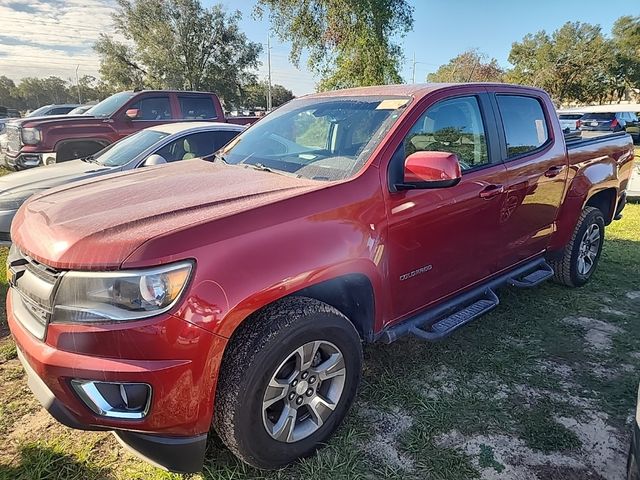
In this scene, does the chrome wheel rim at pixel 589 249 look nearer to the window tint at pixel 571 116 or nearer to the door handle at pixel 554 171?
the door handle at pixel 554 171

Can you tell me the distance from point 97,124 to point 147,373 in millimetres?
8008

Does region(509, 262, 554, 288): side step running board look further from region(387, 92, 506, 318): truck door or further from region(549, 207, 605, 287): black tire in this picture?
region(387, 92, 506, 318): truck door

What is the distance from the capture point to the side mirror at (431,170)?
2.45m

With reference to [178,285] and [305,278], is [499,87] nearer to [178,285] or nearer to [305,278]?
[305,278]

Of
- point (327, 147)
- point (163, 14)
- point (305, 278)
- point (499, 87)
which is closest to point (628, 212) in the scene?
point (499, 87)

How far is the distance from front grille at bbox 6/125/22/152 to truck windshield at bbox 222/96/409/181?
716 centimetres

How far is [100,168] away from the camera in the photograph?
19.0ft

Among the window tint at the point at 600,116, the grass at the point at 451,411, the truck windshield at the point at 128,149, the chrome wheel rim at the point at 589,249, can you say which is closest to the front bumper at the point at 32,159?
the truck windshield at the point at 128,149

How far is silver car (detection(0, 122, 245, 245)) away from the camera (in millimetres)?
5113

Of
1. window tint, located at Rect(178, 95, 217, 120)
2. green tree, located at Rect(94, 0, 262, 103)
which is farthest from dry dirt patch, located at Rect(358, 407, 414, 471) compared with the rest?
green tree, located at Rect(94, 0, 262, 103)

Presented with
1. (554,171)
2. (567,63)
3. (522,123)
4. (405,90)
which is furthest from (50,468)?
(567,63)

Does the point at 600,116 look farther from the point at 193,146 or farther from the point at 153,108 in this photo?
the point at 193,146

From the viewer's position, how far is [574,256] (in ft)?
14.4

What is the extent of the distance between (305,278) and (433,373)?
149 cm
